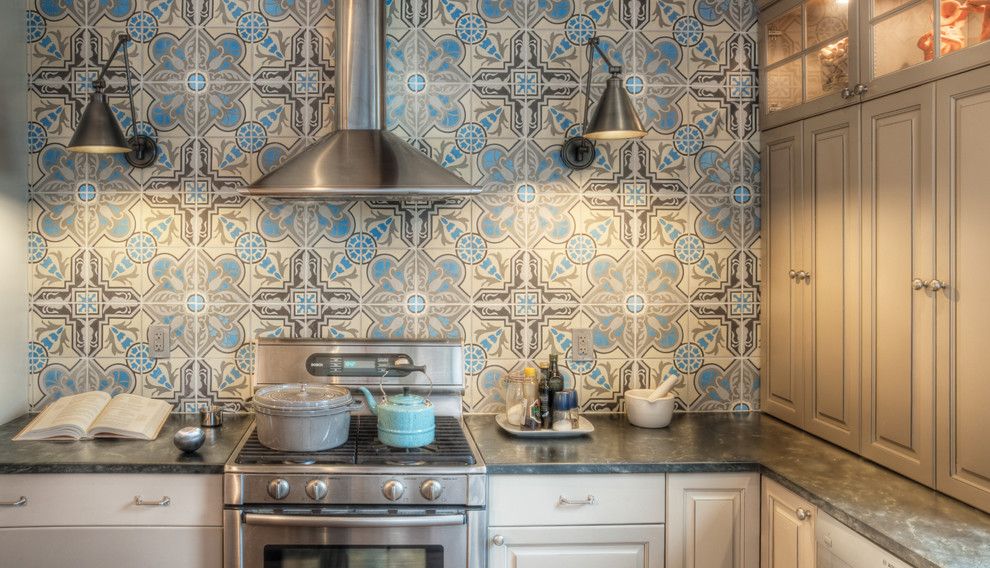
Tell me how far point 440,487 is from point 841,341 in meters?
1.38

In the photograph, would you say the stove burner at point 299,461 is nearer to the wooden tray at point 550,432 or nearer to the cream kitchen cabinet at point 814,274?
the wooden tray at point 550,432

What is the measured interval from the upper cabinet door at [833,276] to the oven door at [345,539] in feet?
4.18

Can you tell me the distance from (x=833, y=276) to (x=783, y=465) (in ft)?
2.15

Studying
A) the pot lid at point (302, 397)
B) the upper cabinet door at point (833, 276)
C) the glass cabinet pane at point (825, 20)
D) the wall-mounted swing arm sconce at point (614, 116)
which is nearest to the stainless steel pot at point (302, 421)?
the pot lid at point (302, 397)

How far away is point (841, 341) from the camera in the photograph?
2.35m

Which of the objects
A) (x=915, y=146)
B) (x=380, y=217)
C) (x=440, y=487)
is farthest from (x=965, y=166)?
(x=380, y=217)

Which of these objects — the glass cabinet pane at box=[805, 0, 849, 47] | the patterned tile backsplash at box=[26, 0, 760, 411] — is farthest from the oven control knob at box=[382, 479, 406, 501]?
the glass cabinet pane at box=[805, 0, 849, 47]

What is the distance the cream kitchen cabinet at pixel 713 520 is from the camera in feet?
7.41

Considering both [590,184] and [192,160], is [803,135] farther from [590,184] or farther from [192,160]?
[192,160]

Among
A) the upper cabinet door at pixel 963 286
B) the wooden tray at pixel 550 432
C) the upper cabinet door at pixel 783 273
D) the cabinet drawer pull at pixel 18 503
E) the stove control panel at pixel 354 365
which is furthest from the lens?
the stove control panel at pixel 354 365

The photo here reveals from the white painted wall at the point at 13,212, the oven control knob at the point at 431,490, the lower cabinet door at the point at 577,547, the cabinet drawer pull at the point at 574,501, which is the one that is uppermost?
the white painted wall at the point at 13,212

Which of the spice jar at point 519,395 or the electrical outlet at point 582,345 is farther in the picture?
the electrical outlet at point 582,345

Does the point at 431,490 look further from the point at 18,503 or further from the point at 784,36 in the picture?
the point at 784,36

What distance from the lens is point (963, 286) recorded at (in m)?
1.83
